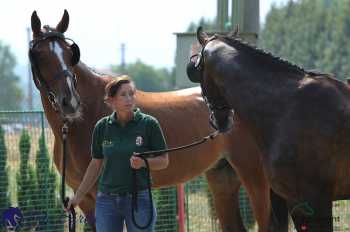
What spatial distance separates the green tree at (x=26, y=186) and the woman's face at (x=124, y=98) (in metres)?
4.55

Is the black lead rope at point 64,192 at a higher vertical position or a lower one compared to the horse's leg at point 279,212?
higher

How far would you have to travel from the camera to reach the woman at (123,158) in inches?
200

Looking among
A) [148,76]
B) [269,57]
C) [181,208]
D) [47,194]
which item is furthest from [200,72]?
[148,76]

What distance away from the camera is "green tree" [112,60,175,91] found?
357 feet

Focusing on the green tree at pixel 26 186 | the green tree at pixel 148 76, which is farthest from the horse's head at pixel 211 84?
the green tree at pixel 148 76

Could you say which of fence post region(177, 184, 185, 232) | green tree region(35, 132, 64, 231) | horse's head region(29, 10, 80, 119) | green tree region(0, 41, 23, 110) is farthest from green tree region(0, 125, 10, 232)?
green tree region(0, 41, 23, 110)

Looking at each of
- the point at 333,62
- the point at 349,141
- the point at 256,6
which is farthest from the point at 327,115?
the point at 333,62

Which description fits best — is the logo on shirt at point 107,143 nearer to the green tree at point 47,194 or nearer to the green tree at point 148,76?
the green tree at point 47,194

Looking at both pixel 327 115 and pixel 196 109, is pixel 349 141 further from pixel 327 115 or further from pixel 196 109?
pixel 196 109

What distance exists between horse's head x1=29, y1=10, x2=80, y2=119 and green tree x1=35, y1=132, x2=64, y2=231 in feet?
9.97

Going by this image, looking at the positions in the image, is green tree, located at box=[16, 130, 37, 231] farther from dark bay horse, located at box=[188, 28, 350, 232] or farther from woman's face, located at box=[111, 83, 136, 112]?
woman's face, located at box=[111, 83, 136, 112]

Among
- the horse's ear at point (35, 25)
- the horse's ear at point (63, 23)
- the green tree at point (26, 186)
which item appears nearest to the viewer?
the horse's ear at point (35, 25)

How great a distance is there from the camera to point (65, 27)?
665 centimetres

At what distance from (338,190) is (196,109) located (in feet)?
8.34
